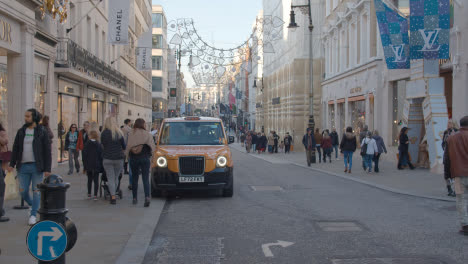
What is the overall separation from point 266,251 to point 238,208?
11.3ft

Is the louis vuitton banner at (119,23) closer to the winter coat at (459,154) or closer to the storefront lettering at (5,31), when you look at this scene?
the storefront lettering at (5,31)

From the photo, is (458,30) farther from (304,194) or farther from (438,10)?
(304,194)

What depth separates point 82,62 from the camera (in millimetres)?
22000

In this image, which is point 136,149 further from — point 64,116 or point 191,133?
point 64,116

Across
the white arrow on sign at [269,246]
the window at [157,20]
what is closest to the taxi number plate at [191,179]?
the white arrow on sign at [269,246]

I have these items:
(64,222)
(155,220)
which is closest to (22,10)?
(155,220)

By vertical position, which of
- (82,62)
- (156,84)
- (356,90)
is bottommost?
(356,90)

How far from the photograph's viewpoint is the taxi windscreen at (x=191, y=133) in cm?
1184

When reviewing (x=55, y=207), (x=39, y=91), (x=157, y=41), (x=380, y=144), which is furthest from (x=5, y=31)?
(x=157, y=41)

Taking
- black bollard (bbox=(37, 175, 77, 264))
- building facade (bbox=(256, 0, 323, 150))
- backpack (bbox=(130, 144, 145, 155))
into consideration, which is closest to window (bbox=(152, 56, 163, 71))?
building facade (bbox=(256, 0, 323, 150))

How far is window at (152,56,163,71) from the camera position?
221 ft

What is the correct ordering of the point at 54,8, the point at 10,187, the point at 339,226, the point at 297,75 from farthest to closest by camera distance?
the point at 297,75, the point at 54,8, the point at 10,187, the point at 339,226

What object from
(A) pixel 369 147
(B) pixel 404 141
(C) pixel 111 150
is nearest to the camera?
(C) pixel 111 150

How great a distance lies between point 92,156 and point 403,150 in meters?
12.8
